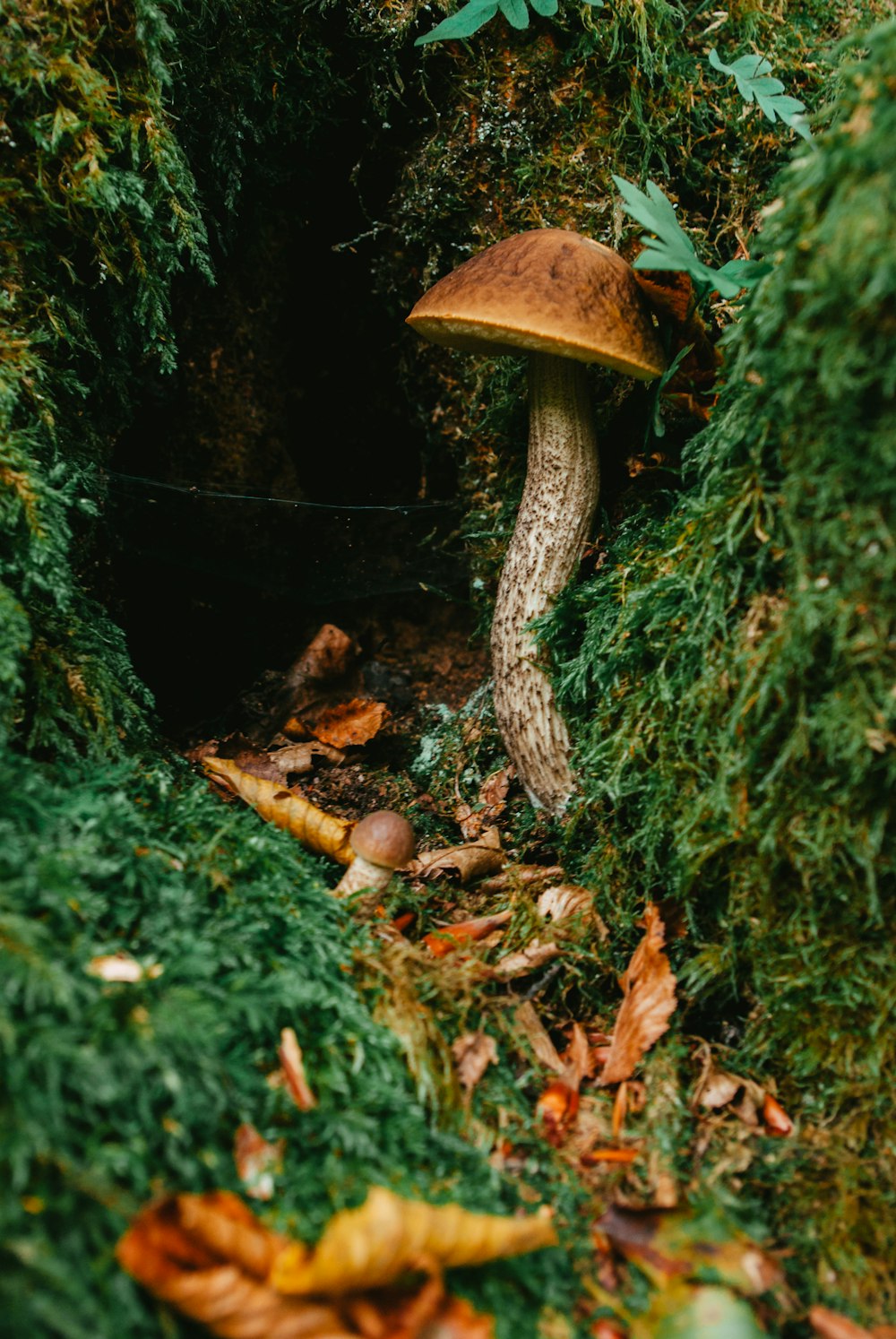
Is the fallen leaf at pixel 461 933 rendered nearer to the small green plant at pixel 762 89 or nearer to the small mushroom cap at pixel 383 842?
the small mushroom cap at pixel 383 842

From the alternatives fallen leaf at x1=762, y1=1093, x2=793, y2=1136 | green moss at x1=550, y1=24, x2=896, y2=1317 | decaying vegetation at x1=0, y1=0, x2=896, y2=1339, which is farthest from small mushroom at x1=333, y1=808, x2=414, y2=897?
fallen leaf at x1=762, y1=1093, x2=793, y2=1136

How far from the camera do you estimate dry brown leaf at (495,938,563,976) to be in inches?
74.8

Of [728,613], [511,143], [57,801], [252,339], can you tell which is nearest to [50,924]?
[57,801]

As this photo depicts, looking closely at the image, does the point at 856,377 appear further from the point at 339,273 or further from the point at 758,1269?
the point at 339,273

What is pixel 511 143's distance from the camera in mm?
2750

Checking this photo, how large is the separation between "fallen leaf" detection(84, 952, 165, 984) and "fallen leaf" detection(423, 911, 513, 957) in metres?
0.77

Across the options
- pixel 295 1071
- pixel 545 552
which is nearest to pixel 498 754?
pixel 545 552

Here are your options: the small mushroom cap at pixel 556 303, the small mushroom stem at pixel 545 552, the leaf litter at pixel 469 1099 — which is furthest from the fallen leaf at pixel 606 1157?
the small mushroom cap at pixel 556 303

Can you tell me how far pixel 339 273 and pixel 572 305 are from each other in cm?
161

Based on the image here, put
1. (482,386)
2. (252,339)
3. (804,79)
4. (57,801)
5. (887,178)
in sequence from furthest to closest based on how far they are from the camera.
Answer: (252,339), (482,386), (804,79), (57,801), (887,178)

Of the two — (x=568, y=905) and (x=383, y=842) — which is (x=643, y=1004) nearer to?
(x=568, y=905)

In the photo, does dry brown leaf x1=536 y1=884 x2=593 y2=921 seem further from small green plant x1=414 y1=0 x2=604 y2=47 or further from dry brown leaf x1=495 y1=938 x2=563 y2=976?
small green plant x1=414 y1=0 x2=604 y2=47

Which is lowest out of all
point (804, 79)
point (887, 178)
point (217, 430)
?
point (217, 430)

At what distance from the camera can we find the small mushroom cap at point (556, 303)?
1973 mm
